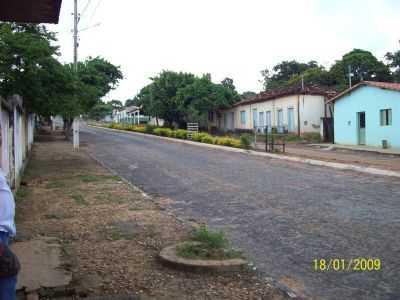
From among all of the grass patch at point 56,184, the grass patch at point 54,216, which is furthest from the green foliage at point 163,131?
the grass patch at point 54,216

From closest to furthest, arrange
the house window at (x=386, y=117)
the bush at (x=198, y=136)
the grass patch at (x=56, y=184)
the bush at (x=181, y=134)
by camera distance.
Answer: the grass patch at (x=56, y=184)
the house window at (x=386, y=117)
the bush at (x=198, y=136)
the bush at (x=181, y=134)

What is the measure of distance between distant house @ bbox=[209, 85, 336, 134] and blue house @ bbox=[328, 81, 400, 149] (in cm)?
376

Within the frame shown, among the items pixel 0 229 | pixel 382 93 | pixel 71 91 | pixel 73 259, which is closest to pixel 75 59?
pixel 71 91

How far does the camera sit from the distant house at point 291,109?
35562 mm

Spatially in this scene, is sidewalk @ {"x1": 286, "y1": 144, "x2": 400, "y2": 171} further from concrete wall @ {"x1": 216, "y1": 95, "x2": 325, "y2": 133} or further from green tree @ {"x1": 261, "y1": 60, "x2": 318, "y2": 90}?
green tree @ {"x1": 261, "y1": 60, "x2": 318, "y2": 90}

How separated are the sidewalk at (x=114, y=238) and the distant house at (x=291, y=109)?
22.2 metres

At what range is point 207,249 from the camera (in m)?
5.84

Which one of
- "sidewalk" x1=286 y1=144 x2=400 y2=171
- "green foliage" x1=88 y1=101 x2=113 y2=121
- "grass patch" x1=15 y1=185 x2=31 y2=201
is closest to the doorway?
"sidewalk" x1=286 y1=144 x2=400 y2=171

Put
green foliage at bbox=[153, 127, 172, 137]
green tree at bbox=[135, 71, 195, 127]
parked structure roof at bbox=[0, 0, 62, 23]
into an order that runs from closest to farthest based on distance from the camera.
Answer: parked structure roof at bbox=[0, 0, 62, 23] → green foliage at bbox=[153, 127, 172, 137] → green tree at bbox=[135, 71, 195, 127]

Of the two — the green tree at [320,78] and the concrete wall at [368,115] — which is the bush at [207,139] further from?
the green tree at [320,78]

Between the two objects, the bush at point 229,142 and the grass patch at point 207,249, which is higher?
the bush at point 229,142

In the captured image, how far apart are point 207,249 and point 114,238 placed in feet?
5.59

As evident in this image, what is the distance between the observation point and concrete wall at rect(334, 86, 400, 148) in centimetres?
2570

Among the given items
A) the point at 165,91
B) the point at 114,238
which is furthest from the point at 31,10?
the point at 165,91
